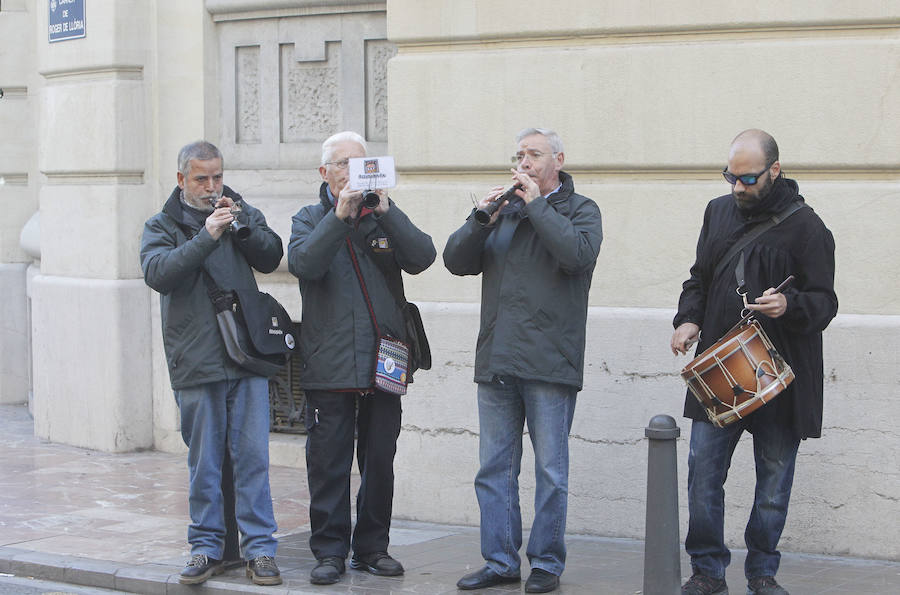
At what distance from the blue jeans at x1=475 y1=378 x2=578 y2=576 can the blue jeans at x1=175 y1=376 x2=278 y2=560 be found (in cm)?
99

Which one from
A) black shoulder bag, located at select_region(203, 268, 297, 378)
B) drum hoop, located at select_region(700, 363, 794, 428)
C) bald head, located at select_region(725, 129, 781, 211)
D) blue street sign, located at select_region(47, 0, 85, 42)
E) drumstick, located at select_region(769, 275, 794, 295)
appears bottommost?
drum hoop, located at select_region(700, 363, 794, 428)

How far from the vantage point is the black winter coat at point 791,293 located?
213 inches

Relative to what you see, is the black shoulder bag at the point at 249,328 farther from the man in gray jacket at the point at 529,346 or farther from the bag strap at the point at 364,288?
the man in gray jacket at the point at 529,346

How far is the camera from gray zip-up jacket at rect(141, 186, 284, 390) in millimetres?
5887

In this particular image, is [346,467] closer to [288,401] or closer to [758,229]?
[758,229]

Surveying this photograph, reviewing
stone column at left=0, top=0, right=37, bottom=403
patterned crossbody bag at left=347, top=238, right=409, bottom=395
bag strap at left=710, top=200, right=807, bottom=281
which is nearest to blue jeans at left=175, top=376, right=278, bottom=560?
patterned crossbody bag at left=347, top=238, right=409, bottom=395

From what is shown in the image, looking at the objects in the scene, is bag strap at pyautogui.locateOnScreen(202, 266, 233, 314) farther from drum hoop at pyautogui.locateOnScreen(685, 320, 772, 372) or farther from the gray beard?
drum hoop at pyautogui.locateOnScreen(685, 320, 772, 372)

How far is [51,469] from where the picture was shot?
29.5 feet

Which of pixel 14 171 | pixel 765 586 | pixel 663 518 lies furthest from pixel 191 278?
pixel 14 171

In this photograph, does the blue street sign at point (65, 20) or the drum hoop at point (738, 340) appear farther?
the blue street sign at point (65, 20)

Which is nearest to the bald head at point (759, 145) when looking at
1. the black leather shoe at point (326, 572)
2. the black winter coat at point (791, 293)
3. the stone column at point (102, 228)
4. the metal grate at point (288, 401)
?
the black winter coat at point (791, 293)

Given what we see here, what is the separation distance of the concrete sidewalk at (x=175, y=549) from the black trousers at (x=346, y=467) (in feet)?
0.57

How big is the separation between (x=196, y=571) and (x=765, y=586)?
2443 millimetres

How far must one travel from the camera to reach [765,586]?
5.59m
